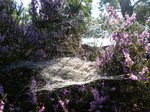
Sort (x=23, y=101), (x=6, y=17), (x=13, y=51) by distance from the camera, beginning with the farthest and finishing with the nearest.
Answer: (x=6, y=17) → (x=13, y=51) → (x=23, y=101)

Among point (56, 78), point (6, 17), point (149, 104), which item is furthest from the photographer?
point (6, 17)

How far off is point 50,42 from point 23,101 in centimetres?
224

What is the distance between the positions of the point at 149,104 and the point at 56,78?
135 centimetres

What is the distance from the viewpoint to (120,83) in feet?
8.91

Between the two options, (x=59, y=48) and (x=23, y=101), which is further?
(x=59, y=48)

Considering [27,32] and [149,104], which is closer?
[149,104]

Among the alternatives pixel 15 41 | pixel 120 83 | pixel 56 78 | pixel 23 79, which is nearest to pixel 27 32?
pixel 15 41

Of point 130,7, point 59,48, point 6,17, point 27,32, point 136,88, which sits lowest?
point 136,88

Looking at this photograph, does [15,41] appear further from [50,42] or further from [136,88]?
[136,88]

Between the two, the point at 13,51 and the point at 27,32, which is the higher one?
the point at 27,32

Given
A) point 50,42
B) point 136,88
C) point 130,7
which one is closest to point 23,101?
point 136,88

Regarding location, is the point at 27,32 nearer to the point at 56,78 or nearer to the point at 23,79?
the point at 23,79

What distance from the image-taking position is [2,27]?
386 centimetres

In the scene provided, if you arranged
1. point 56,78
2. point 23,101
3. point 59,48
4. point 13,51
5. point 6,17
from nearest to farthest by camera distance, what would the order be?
point 23,101 < point 56,78 < point 13,51 < point 6,17 < point 59,48
